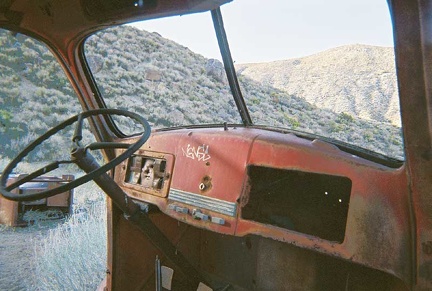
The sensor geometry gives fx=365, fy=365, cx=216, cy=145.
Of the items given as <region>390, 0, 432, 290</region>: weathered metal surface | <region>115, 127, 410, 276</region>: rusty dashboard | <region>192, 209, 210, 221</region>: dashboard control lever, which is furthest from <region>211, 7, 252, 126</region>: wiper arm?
<region>390, 0, 432, 290</region>: weathered metal surface

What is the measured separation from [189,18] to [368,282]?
1.77 m

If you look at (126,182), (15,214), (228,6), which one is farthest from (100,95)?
(15,214)

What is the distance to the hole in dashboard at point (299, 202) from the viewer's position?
1941mm

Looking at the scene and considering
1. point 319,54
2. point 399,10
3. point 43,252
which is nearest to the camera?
point 399,10

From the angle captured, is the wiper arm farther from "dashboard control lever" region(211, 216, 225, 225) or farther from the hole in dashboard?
"dashboard control lever" region(211, 216, 225, 225)

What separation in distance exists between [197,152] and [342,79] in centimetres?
89

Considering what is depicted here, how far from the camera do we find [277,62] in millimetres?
2125

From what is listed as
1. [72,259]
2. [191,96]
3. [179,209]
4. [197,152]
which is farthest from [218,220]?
[72,259]

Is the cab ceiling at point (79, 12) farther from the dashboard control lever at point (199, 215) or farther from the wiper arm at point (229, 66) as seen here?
the dashboard control lever at point (199, 215)

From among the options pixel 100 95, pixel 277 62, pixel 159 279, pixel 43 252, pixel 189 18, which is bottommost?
pixel 43 252

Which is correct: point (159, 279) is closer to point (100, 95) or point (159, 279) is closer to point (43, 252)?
point (100, 95)

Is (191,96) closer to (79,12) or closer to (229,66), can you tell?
(229,66)

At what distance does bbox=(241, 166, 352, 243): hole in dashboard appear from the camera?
6.37 ft

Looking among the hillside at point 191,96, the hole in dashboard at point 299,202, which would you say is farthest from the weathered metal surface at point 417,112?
the hole in dashboard at point 299,202
